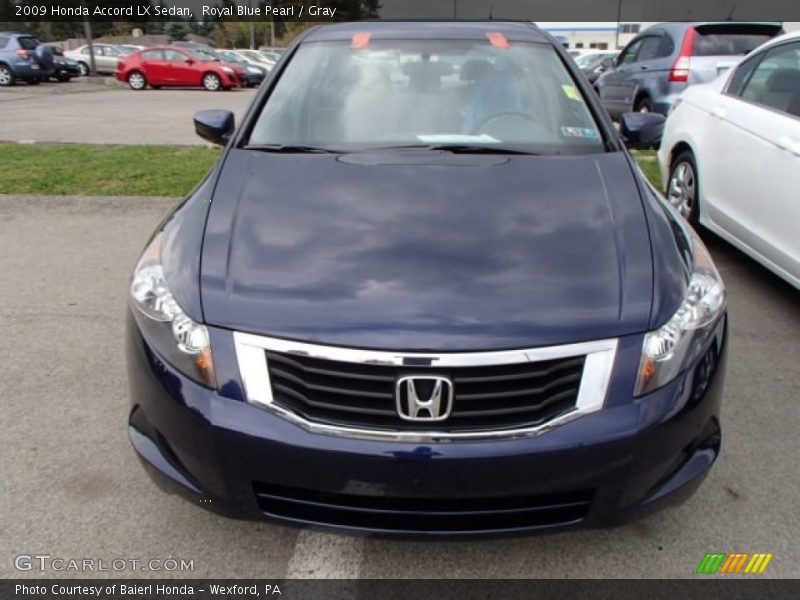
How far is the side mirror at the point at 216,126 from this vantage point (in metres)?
3.48

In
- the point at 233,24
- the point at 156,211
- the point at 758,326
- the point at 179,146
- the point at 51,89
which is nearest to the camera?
the point at 758,326

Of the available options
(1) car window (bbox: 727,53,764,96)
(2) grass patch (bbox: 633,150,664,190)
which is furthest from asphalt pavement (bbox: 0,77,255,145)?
(1) car window (bbox: 727,53,764,96)

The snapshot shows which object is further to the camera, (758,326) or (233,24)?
(233,24)

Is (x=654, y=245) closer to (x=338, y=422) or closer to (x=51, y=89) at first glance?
(x=338, y=422)

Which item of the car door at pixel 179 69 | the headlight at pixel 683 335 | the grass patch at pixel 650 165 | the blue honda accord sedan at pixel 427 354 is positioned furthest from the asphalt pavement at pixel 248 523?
the car door at pixel 179 69

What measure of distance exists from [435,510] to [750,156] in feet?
11.3

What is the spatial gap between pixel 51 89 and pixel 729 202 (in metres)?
22.8

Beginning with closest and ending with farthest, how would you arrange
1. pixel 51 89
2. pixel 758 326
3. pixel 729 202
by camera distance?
pixel 758 326, pixel 729 202, pixel 51 89

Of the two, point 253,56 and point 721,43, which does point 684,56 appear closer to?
point 721,43

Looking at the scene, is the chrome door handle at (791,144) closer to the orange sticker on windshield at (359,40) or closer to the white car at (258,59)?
the orange sticker on windshield at (359,40)

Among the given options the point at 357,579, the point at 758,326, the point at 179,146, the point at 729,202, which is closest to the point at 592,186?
the point at 357,579

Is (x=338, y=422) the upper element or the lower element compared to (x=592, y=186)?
lower

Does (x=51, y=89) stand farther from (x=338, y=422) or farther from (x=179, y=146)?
(x=338, y=422)

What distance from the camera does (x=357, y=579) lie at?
213cm
